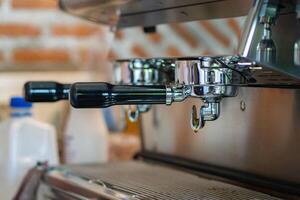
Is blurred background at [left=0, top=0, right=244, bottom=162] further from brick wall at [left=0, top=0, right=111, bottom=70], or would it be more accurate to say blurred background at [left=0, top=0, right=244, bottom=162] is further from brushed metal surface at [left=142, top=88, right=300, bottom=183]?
brushed metal surface at [left=142, top=88, right=300, bottom=183]


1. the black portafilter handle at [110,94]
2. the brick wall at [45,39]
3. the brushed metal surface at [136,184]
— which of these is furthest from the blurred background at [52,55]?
the black portafilter handle at [110,94]

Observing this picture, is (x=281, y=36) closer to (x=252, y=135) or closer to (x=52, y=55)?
(x=252, y=135)

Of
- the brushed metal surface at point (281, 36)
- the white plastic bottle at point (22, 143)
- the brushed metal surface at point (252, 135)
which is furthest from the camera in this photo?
the white plastic bottle at point (22, 143)

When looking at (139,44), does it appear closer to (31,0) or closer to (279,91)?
(279,91)

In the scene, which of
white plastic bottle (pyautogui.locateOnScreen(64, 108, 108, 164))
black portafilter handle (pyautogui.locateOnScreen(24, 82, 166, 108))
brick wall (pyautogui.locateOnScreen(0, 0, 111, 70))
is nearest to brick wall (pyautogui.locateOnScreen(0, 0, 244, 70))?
brick wall (pyautogui.locateOnScreen(0, 0, 111, 70))

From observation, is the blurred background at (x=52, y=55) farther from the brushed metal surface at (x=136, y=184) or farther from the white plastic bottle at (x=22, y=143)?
the brushed metal surface at (x=136, y=184)

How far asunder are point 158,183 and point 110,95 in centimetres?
19

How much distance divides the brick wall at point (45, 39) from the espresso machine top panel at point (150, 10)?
1.31ft

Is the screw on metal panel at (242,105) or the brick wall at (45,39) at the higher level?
the brick wall at (45,39)

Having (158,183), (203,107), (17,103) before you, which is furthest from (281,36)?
(17,103)

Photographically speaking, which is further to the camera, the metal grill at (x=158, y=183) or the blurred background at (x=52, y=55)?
the blurred background at (x=52, y=55)

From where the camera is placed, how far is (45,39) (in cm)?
136

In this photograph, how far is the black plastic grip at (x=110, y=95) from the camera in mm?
631

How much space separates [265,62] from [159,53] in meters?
0.26
